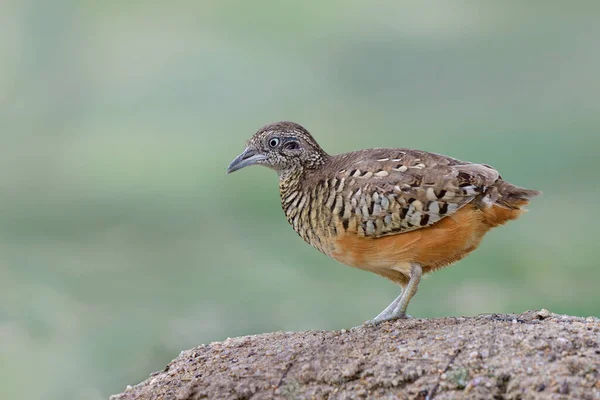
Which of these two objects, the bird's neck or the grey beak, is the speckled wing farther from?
the grey beak

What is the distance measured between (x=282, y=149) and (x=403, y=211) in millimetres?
1425

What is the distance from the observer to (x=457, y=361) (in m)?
6.00

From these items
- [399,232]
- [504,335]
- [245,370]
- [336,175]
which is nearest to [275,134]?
[336,175]

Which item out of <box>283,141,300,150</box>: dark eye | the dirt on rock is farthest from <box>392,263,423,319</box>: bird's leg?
<box>283,141,300,150</box>: dark eye

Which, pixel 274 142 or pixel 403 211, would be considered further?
pixel 274 142

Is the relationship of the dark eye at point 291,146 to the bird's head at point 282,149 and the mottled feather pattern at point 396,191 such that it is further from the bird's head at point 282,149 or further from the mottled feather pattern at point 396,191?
the mottled feather pattern at point 396,191

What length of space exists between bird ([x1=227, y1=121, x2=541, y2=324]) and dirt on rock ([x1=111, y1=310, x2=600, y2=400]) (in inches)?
22.0

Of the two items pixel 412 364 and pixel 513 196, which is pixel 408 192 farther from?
pixel 412 364

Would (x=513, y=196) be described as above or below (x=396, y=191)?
below

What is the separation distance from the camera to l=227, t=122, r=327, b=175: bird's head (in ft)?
25.2

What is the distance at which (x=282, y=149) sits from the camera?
303 inches

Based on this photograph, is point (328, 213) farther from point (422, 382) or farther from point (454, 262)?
point (422, 382)

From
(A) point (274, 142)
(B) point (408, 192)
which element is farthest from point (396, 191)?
(A) point (274, 142)

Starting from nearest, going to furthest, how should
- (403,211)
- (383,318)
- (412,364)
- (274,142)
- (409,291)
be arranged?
(412,364)
(403,211)
(409,291)
(383,318)
(274,142)
